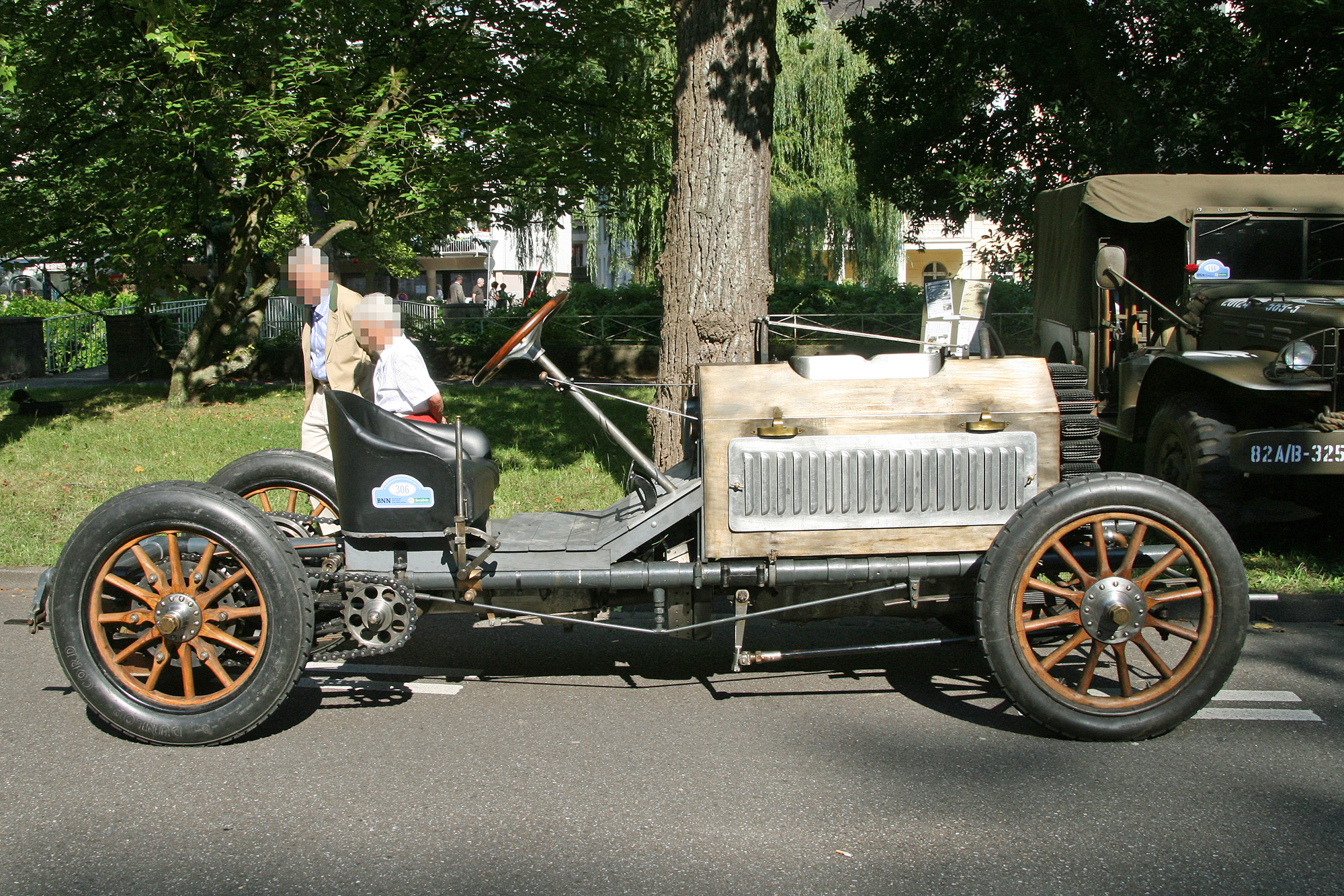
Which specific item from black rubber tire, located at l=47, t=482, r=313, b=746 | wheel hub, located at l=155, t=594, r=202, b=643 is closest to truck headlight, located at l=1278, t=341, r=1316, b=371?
black rubber tire, located at l=47, t=482, r=313, b=746

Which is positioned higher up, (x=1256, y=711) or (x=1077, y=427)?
(x=1077, y=427)

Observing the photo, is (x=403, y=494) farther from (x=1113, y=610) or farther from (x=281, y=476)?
(x=1113, y=610)

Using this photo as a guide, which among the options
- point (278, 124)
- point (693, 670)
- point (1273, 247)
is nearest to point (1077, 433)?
point (693, 670)

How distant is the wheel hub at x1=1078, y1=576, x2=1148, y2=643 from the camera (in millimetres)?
3994

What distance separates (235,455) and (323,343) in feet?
14.8

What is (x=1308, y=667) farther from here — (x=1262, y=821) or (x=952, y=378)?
(x=952, y=378)

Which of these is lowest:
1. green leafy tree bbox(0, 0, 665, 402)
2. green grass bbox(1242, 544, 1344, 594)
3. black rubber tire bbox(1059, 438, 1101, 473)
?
green grass bbox(1242, 544, 1344, 594)

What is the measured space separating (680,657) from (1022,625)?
6.00ft

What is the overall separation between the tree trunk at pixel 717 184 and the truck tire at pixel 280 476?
291 centimetres

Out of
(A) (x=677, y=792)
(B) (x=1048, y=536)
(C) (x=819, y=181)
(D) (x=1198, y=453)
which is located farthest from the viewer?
(C) (x=819, y=181)

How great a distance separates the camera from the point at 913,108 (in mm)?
15375

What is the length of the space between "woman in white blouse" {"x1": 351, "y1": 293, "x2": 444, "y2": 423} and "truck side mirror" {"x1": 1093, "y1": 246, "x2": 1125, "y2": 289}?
5.33 m

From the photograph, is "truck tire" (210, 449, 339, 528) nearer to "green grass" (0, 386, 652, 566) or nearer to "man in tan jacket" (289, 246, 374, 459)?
"man in tan jacket" (289, 246, 374, 459)

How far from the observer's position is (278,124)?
41.9ft
